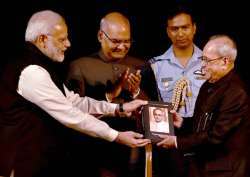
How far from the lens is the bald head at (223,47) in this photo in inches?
164

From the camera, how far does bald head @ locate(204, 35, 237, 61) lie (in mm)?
4172

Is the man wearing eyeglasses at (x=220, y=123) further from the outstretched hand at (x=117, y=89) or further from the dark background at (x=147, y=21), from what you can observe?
the dark background at (x=147, y=21)

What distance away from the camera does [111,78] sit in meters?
4.86

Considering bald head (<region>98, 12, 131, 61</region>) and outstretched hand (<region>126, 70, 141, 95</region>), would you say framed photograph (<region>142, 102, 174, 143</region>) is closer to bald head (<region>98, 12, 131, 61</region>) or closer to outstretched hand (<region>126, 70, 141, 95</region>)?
outstretched hand (<region>126, 70, 141, 95</region>)

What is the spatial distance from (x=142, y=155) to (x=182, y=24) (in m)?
1.20

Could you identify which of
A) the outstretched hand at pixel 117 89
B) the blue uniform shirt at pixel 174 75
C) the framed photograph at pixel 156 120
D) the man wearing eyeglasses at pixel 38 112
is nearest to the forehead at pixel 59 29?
the man wearing eyeglasses at pixel 38 112

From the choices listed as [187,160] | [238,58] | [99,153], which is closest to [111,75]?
[99,153]

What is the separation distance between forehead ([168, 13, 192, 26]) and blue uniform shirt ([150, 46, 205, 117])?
0.25m

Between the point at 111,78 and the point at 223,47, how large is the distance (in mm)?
1091

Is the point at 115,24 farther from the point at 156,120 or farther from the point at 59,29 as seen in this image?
the point at 156,120

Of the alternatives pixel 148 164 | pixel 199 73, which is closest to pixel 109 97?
pixel 199 73

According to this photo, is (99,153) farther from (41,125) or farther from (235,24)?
(235,24)

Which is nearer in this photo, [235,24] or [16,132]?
[16,132]

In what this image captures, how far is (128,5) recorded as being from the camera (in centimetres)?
571
